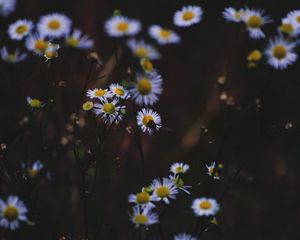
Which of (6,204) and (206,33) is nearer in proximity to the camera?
(6,204)

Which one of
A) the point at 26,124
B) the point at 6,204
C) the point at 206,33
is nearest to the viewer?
the point at 6,204

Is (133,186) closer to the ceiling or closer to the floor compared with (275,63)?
closer to the ceiling

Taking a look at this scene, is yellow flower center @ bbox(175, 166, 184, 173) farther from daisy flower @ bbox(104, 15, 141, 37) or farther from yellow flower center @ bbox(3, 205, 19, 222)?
daisy flower @ bbox(104, 15, 141, 37)

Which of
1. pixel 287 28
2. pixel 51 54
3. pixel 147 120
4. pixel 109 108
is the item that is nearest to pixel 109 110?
pixel 109 108

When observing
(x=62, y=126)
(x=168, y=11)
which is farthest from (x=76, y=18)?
(x=62, y=126)

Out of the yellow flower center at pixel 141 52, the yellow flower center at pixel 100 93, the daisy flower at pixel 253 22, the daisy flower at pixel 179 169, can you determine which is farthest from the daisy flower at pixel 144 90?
the yellow flower center at pixel 141 52

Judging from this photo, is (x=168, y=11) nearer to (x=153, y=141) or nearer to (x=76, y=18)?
(x=76, y=18)

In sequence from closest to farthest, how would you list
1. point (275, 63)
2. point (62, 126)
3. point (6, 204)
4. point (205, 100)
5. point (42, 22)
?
point (6, 204) → point (275, 63) → point (42, 22) → point (62, 126) → point (205, 100)

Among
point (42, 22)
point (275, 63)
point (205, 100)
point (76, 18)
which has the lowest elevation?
point (275, 63)
